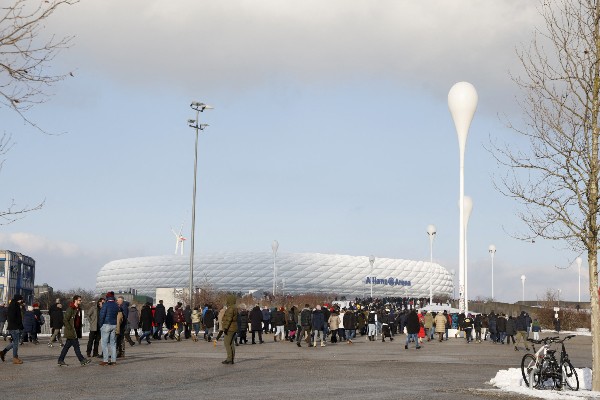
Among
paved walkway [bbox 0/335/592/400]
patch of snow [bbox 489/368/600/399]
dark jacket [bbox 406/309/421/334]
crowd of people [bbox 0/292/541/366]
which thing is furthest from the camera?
dark jacket [bbox 406/309/421/334]

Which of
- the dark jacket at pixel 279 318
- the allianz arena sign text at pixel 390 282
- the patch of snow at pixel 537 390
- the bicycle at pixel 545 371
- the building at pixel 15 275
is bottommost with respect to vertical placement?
the patch of snow at pixel 537 390

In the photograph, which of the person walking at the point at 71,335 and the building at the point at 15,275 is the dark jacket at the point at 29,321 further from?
the building at the point at 15,275

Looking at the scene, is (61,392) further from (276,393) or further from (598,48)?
(598,48)

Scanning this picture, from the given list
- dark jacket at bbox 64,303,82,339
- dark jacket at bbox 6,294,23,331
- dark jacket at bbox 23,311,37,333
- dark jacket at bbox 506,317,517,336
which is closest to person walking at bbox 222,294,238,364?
dark jacket at bbox 64,303,82,339

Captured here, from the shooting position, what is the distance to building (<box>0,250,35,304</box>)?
89562 mm

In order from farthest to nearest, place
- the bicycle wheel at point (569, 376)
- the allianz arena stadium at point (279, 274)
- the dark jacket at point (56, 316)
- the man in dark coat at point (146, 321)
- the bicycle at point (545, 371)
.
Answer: the allianz arena stadium at point (279, 274), the man in dark coat at point (146, 321), the dark jacket at point (56, 316), the bicycle wheel at point (569, 376), the bicycle at point (545, 371)

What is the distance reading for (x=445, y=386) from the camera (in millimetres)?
16578

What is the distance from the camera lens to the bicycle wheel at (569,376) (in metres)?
16.2

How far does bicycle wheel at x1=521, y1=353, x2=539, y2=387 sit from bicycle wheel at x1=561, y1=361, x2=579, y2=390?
550 millimetres

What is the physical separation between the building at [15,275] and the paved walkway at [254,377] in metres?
63.5

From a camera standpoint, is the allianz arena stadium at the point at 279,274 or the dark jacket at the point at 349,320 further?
the allianz arena stadium at the point at 279,274

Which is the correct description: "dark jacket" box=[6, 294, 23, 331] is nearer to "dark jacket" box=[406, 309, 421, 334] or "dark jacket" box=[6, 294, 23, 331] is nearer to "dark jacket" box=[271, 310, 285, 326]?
"dark jacket" box=[406, 309, 421, 334]

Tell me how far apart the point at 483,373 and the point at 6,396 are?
10369mm

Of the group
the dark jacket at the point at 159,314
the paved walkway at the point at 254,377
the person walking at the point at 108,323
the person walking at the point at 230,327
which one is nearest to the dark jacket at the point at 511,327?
the paved walkway at the point at 254,377
